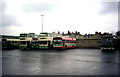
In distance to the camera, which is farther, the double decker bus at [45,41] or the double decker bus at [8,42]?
the double decker bus at [8,42]

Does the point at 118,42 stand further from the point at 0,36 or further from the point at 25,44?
the point at 0,36

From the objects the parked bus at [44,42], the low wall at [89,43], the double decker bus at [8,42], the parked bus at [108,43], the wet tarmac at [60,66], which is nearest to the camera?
the wet tarmac at [60,66]

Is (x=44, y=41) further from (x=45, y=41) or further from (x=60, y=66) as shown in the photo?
(x=60, y=66)

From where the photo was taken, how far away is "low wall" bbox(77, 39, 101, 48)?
40344 mm

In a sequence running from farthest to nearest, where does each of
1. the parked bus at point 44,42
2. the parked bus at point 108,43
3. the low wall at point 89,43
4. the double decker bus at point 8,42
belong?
the low wall at point 89,43
the double decker bus at point 8,42
the parked bus at point 44,42
the parked bus at point 108,43

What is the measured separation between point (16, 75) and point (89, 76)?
3837 mm

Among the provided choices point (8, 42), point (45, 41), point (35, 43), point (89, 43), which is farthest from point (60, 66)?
point (89, 43)

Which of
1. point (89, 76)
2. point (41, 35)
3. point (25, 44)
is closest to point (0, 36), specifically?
point (25, 44)

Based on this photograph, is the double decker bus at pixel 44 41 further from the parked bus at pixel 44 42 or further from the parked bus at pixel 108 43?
the parked bus at pixel 108 43

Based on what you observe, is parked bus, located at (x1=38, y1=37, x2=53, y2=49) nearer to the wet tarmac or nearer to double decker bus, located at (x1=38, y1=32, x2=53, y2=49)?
double decker bus, located at (x1=38, y1=32, x2=53, y2=49)

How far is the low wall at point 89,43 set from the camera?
40344 mm

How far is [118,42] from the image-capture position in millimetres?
36312

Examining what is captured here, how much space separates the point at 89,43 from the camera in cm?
4178

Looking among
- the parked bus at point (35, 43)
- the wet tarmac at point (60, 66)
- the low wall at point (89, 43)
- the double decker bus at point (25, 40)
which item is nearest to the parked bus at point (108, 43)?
the low wall at point (89, 43)
